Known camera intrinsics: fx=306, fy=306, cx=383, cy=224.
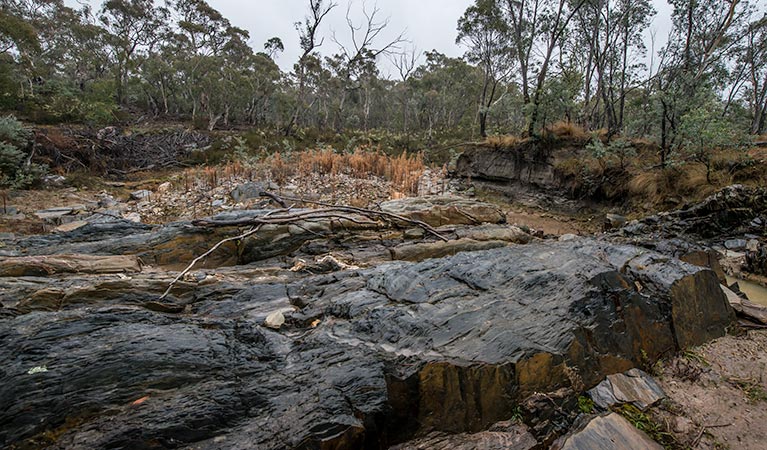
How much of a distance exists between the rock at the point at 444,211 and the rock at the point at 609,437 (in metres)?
3.16

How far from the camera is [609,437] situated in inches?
53.2

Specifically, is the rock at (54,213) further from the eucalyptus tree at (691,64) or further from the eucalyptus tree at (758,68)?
the eucalyptus tree at (758,68)

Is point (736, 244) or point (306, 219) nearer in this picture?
point (306, 219)

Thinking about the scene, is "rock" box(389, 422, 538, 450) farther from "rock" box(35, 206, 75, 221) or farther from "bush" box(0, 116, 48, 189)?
"bush" box(0, 116, 48, 189)

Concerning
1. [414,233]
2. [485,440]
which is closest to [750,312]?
[485,440]

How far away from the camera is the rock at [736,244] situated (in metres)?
5.44

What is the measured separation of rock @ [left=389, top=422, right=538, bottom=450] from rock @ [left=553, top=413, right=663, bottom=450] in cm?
13

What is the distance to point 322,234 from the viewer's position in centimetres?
372

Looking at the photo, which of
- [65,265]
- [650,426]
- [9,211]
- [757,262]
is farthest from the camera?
[9,211]

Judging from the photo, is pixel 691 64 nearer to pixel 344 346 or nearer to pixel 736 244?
pixel 736 244

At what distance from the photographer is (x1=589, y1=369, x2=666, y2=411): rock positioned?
1.52m

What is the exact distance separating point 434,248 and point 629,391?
2220 mm

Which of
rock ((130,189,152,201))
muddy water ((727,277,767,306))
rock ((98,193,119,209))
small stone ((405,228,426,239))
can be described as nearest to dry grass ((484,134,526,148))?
muddy water ((727,277,767,306))

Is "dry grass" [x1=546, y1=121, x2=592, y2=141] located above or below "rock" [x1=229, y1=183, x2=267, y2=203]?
above
